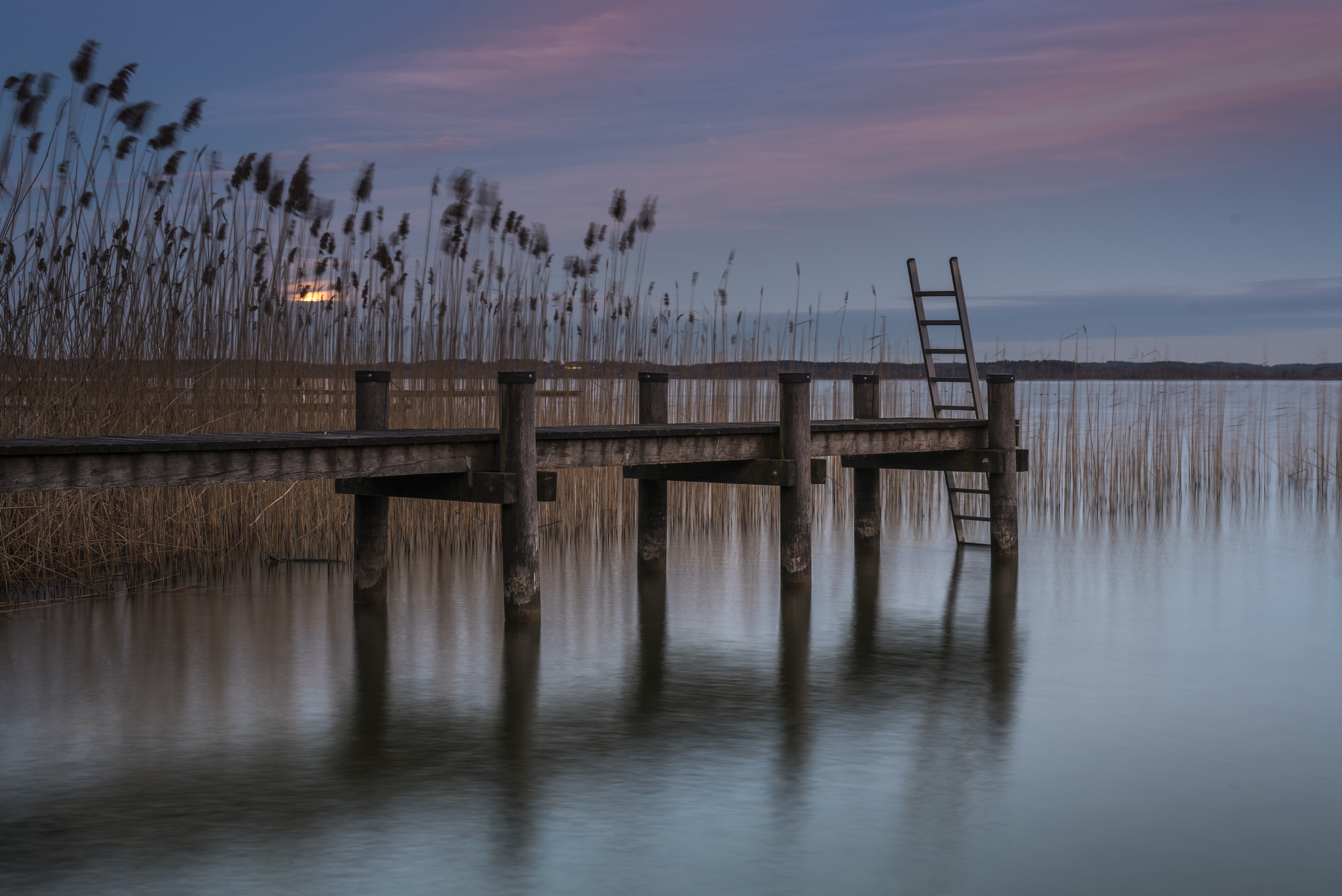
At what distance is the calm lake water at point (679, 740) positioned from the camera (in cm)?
298

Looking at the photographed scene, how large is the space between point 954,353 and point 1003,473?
44.7 inches

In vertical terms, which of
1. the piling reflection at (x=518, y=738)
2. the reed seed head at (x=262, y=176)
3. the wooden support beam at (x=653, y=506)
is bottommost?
the piling reflection at (x=518, y=738)

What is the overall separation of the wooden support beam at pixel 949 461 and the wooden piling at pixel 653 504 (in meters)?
1.21

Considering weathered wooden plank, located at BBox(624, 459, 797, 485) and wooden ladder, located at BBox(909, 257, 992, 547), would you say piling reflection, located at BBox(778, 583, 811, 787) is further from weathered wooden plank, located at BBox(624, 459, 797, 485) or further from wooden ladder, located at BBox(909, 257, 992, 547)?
wooden ladder, located at BBox(909, 257, 992, 547)

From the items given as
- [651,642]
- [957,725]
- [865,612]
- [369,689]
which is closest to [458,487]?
[651,642]

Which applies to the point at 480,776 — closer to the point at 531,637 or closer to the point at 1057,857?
the point at 1057,857

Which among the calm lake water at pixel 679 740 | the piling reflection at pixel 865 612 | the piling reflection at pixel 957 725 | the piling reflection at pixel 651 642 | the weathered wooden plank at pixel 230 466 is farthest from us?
the piling reflection at pixel 865 612

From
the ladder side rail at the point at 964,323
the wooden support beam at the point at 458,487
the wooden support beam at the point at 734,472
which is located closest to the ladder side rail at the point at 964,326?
the ladder side rail at the point at 964,323

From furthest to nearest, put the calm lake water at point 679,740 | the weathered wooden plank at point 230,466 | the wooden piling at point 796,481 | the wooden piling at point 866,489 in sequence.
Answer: the wooden piling at point 866,489
the wooden piling at point 796,481
the weathered wooden plank at point 230,466
the calm lake water at point 679,740

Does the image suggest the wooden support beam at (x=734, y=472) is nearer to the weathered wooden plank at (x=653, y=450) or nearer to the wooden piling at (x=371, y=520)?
the weathered wooden plank at (x=653, y=450)

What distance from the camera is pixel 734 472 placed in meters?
7.11

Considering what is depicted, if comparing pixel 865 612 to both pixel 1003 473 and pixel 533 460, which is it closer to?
A: pixel 533 460

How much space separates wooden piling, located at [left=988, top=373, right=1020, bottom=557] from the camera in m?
8.09

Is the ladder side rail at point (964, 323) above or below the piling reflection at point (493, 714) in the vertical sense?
above
